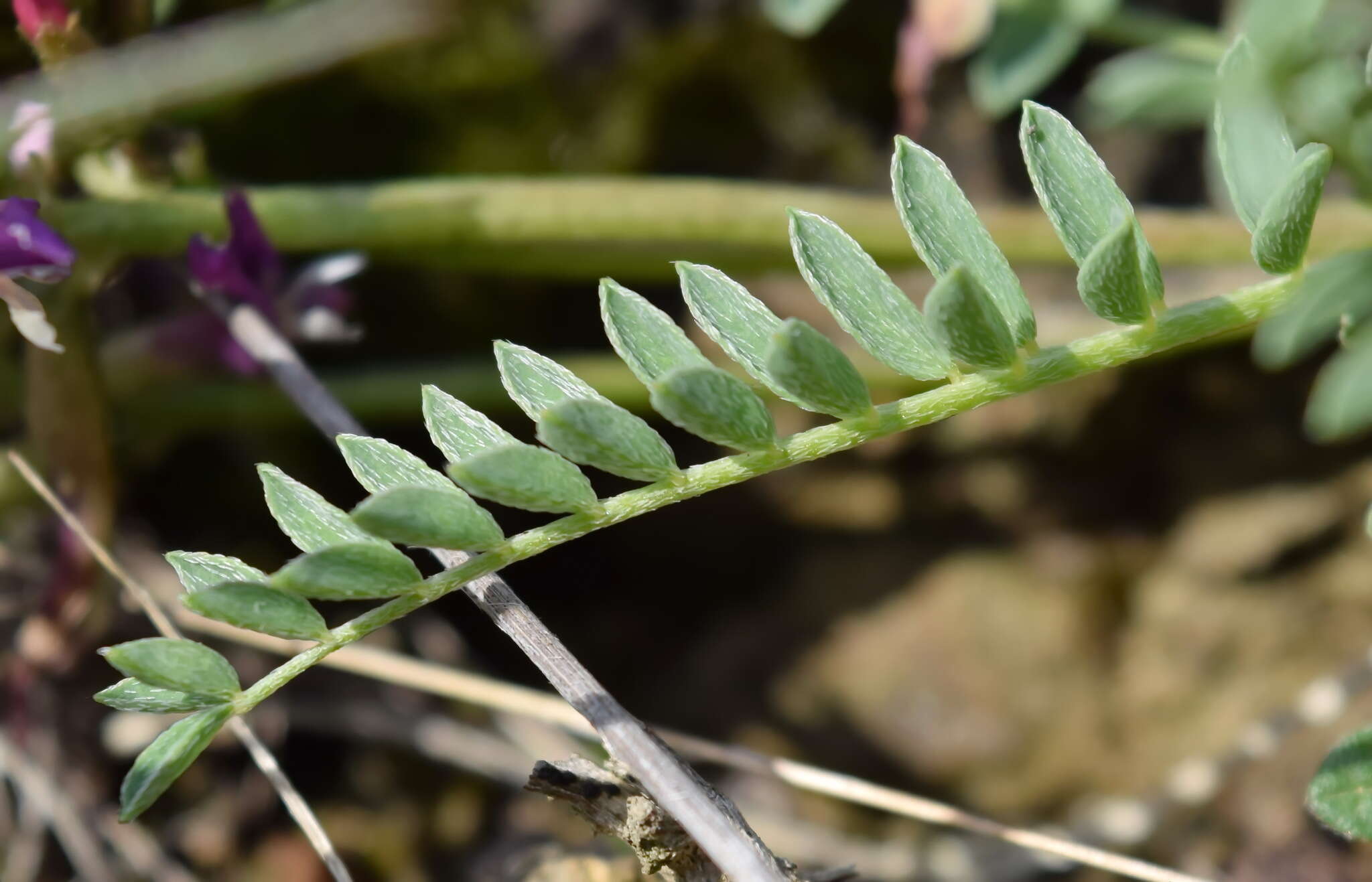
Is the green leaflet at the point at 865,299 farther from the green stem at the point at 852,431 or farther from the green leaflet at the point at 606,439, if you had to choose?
the green leaflet at the point at 606,439

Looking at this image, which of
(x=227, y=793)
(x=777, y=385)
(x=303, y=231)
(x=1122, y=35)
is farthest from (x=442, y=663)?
(x=1122, y=35)

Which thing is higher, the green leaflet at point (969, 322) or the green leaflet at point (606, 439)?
the green leaflet at point (606, 439)

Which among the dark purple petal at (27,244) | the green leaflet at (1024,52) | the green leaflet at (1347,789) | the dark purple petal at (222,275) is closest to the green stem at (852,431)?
the green leaflet at (1347,789)

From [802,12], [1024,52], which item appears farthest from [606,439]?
[1024,52]

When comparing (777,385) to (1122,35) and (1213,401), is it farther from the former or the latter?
(1213,401)

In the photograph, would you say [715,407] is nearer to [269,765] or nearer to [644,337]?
[644,337]

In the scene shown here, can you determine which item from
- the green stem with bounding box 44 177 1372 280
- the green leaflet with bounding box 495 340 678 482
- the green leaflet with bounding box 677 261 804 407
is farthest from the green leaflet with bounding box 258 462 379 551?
the green stem with bounding box 44 177 1372 280
